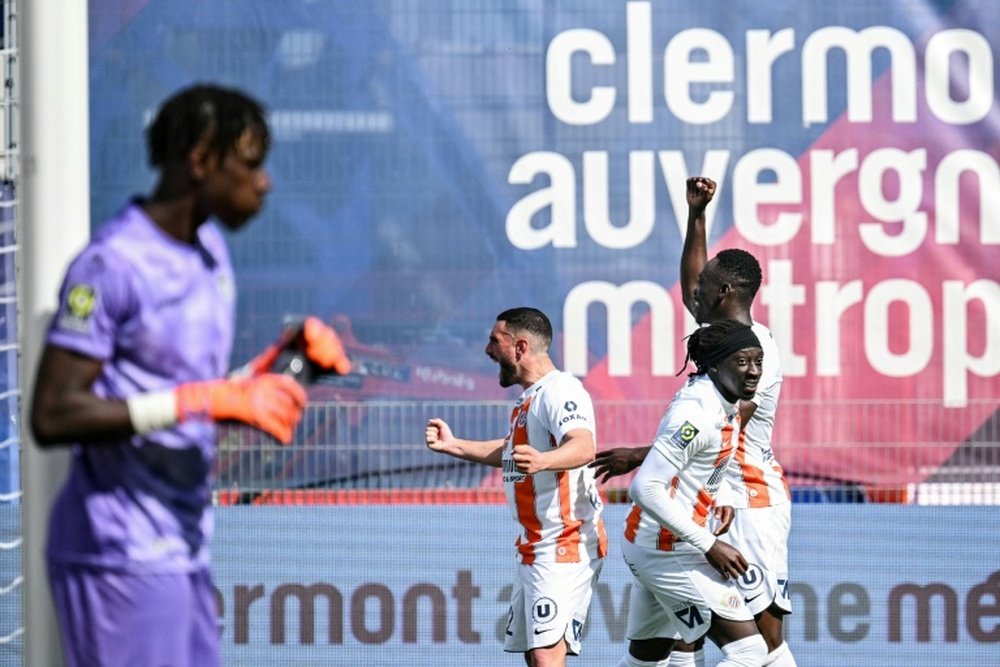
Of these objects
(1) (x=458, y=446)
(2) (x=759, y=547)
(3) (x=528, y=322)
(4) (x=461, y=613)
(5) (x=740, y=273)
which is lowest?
(4) (x=461, y=613)

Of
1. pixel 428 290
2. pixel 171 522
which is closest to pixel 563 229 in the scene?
pixel 428 290

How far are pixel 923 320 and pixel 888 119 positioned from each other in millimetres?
1001

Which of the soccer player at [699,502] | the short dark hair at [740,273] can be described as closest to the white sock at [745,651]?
the soccer player at [699,502]

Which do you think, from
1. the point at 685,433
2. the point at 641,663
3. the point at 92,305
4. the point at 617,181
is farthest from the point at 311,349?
the point at 617,181

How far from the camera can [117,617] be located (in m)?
3.20

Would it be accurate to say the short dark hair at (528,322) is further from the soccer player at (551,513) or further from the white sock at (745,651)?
the white sock at (745,651)

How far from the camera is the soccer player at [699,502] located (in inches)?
228

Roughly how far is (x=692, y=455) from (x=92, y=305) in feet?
10.3

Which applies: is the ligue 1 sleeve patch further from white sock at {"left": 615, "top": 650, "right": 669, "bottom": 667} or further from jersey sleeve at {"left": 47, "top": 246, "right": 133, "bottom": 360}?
jersey sleeve at {"left": 47, "top": 246, "right": 133, "bottom": 360}

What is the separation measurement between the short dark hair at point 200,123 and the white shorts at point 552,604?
324cm

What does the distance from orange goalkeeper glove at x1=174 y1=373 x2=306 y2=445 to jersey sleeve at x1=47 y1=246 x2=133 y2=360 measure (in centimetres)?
18

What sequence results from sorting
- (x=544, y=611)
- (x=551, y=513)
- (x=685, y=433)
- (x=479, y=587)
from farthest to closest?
(x=479, y=587)
(x=551, y=513)
(x=544, y=611)
(x=685, y=433)

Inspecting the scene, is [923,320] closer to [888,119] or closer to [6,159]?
[888,119]

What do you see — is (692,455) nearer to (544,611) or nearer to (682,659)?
(544,611)
